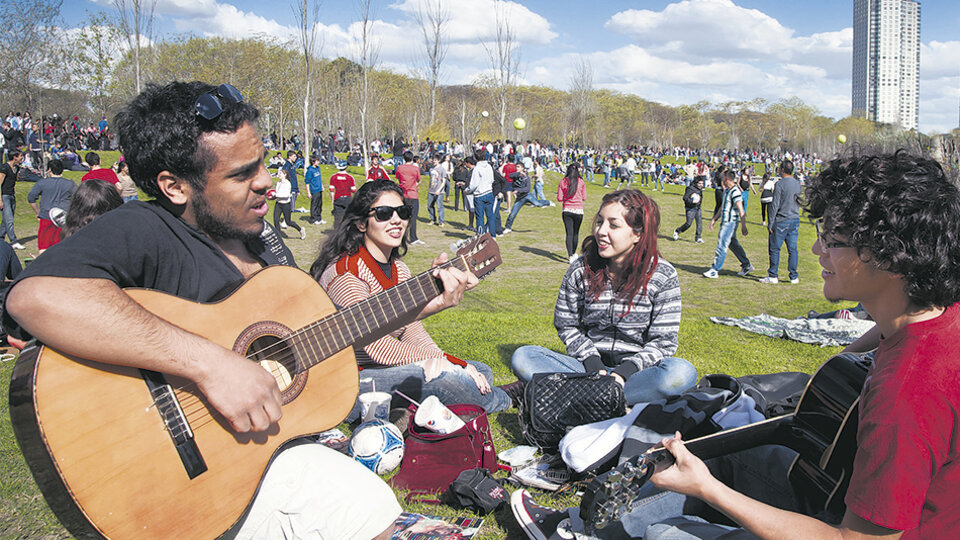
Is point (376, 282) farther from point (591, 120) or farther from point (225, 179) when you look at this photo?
point (591, 120)

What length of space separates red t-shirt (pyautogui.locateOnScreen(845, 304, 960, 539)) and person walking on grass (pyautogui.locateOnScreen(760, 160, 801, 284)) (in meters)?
10.1

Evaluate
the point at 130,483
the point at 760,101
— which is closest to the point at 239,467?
the point at 130,483

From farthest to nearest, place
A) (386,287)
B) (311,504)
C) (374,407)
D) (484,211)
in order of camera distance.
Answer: (484,211), (386,287), (374,407), (311,504)

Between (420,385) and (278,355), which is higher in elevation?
(278,355)

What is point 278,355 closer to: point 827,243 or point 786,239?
point 827,243

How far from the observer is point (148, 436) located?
1.92m

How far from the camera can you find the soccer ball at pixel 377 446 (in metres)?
3.57

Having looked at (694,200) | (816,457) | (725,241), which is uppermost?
(694,200)

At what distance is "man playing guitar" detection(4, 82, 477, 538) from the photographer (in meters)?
1.76

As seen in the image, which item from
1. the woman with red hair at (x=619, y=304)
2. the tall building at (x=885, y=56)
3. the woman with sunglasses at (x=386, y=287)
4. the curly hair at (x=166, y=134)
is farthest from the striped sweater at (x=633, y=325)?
the tall building at (x=885, y=56)

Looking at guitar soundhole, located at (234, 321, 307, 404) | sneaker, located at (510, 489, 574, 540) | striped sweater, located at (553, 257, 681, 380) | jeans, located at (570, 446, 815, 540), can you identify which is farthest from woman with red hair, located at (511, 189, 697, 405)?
guitar soundhole, located at (234, 321, 307, 404)

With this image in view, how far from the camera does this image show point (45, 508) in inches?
130

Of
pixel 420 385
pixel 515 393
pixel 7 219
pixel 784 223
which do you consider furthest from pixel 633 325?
pixel 7 219

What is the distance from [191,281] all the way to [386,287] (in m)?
2.10
